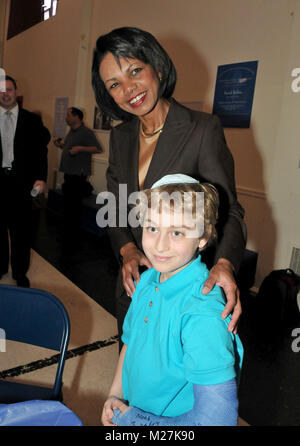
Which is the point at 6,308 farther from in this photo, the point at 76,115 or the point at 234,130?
the point at 76,115

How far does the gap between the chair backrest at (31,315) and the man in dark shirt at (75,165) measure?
12.2ft

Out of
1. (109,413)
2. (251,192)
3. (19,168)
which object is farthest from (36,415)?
(251,192)

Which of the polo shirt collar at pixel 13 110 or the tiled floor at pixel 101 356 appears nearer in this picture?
the tiled floor at pixel 101 356

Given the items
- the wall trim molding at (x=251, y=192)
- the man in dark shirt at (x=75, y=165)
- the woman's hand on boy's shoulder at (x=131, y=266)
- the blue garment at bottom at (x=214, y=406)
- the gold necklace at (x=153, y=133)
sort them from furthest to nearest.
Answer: the man in dark shirt at (x=75, y=165), the wall trim molding at (x=251, y=192), the gold necklace at (x=153, y=133), the woman's hand on boy's shoulder at (x=131, y=266), the blue garment at bottom at (x=214, y=406)

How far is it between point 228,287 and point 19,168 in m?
2.60

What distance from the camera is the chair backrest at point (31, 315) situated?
4.33 ft

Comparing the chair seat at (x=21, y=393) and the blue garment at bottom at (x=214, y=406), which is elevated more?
the blue garment at bottom at (x=214, y=406)

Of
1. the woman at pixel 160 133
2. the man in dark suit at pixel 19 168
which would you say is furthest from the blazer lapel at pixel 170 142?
the man in dark suit at pixel 19 168

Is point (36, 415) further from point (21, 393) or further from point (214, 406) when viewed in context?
point (21, 393)

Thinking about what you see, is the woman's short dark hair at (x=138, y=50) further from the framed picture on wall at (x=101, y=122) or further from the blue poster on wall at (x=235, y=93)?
the framed picture on wall at (x=101, y=122)

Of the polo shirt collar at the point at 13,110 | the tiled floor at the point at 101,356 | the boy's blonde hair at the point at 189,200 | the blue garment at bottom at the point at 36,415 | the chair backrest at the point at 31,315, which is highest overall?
the polo shirt collar at the point at 13,110

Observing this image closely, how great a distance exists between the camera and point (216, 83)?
386cm
